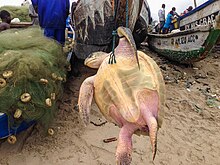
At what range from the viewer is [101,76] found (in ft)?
6.02

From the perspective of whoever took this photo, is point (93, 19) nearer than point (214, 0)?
Yes

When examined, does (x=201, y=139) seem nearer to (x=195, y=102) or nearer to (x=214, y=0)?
(x=195, y=102)

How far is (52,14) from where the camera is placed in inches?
209

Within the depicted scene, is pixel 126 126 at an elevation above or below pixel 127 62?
below

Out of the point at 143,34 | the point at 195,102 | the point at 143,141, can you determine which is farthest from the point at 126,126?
the point at 143,34

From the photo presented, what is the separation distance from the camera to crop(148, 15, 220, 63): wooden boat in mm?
6344

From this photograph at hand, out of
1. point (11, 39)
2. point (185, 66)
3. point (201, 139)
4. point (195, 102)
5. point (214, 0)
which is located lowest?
point (201, 139)

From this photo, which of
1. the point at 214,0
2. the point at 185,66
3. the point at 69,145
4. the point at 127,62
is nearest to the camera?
the point at 127,62

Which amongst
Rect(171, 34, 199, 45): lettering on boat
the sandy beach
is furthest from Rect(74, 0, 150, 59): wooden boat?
Rect(171, 34, 199, 45): lettering on boat

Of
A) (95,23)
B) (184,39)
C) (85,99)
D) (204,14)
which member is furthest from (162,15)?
(85,99)

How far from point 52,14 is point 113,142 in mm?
2608

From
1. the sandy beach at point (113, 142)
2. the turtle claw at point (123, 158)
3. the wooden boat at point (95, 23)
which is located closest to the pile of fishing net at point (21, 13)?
the sandy beach at point (113, 142)

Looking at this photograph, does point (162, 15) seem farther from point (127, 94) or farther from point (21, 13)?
point (127, 94)

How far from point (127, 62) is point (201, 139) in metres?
3.59
